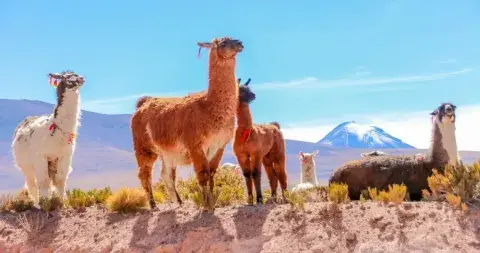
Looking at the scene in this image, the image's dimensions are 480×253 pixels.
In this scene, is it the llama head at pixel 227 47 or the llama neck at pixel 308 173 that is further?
the llama neck at pixel 308 173

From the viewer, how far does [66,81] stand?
11695 millimetres

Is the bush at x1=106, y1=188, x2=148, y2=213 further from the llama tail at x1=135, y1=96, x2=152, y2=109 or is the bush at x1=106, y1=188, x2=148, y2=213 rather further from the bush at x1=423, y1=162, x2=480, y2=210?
the bush at x1=423, y1=162, x2=480, y2=210

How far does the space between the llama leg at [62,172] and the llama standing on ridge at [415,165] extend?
16.8 ft

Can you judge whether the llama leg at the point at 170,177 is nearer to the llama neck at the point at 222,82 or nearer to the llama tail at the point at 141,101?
the llama tail at the point at 141,101

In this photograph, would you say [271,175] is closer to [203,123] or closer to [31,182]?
[203,123]

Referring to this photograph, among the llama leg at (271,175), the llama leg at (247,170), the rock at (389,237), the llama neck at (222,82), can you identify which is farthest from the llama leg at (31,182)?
the rock at (389,237)

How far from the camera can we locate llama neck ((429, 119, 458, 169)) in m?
9.79

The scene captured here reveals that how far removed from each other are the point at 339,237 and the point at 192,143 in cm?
271

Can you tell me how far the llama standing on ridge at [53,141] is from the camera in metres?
11.2

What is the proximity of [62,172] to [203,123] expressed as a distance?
11.7 feet

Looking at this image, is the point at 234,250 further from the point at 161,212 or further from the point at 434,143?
the point at 434,143

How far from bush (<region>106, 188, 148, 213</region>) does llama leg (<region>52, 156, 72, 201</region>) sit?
1380 mm

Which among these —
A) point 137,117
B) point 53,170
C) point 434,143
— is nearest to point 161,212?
point 137,117

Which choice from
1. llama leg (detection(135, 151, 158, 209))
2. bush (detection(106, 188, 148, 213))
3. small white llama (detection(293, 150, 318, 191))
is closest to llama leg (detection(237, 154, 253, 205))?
llama leg (detection(135, 151, 158, 209))
